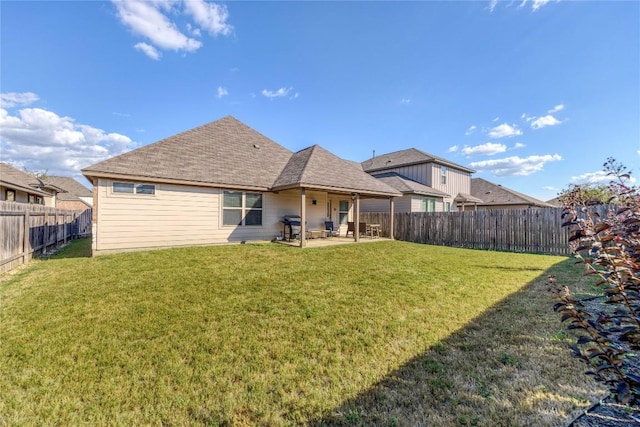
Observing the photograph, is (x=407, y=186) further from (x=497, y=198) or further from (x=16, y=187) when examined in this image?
(x=16, y=187)

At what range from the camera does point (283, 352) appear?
321 centimetres

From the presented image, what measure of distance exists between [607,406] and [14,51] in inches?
651

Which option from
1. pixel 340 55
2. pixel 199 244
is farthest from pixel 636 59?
pixel 199 244

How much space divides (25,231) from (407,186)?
60.3 feet

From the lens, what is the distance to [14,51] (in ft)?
31.4

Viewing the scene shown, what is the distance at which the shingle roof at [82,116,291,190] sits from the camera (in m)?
9.73

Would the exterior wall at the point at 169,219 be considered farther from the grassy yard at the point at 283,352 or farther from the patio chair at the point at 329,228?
the grassy yard at the point at 283,352

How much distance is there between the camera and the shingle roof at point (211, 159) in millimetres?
9734

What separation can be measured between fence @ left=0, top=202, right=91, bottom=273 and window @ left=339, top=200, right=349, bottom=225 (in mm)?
12869

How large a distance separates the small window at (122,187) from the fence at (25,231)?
2366 mm

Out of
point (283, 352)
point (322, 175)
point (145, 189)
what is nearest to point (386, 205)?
point (322, 175)

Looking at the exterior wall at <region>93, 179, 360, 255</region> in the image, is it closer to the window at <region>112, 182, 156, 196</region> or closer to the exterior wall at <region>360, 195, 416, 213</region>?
the window at <region>112, 182, 156, 196</region>

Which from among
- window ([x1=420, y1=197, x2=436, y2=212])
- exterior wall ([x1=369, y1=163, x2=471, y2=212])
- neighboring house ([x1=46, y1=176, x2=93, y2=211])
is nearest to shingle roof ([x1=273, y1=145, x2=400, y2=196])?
window ([x1=420, y1=197, x2=436, y2=212])

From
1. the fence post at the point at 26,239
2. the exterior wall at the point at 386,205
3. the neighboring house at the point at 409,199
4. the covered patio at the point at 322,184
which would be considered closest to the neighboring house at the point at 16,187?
the fence post at the point at 26,239
